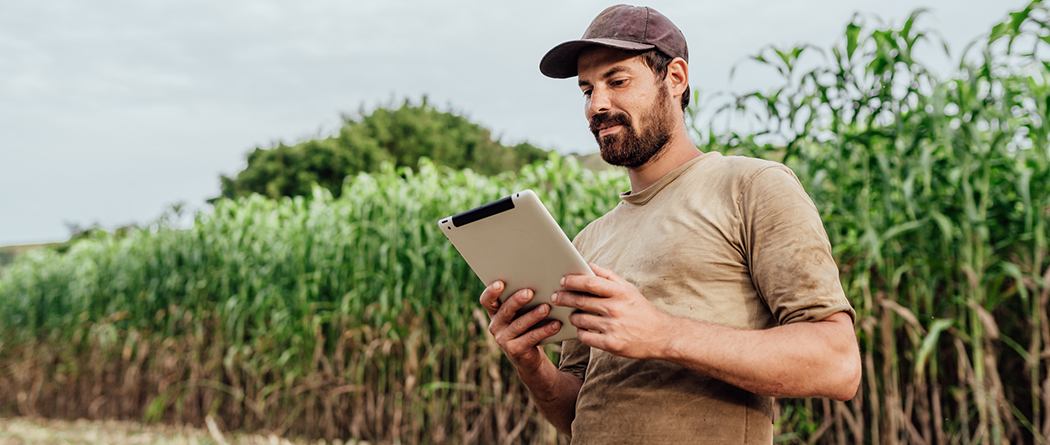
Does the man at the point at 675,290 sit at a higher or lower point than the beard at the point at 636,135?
lower

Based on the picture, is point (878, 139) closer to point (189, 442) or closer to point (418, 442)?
point (418, 442)

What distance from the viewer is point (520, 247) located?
107 cm

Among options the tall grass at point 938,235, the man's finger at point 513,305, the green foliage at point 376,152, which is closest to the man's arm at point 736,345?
the man's finger at point 513,305

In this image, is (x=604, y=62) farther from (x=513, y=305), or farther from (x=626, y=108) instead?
(x=513, y=305)

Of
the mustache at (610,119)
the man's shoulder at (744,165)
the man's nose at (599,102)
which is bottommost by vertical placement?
the man's shoulder at (744,165)

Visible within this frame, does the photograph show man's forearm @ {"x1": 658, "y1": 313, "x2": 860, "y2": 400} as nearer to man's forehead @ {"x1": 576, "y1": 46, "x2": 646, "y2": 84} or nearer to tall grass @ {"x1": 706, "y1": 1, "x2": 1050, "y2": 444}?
man's forehead @ {"x1": 576, "y1": 46, "x2": 646, "y2": 84}

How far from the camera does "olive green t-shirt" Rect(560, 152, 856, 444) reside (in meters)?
1.01

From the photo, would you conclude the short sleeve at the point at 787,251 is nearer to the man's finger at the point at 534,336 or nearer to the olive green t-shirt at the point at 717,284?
the olive green t-shirt at the point at 717,284

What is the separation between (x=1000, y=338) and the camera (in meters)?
2.59

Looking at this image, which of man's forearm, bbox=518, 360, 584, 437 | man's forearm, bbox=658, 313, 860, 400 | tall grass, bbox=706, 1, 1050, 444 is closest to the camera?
man's forearm, bbox=658, 313, 860, 400

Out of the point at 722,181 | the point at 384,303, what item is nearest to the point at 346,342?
the point at 384,303

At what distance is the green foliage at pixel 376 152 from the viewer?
19.8 meters

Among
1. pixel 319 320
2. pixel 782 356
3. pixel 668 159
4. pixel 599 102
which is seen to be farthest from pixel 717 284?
pixel 319 320

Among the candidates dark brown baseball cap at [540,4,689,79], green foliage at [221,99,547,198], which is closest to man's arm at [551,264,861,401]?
dark brown baseball cap at [540,4,689,79]
